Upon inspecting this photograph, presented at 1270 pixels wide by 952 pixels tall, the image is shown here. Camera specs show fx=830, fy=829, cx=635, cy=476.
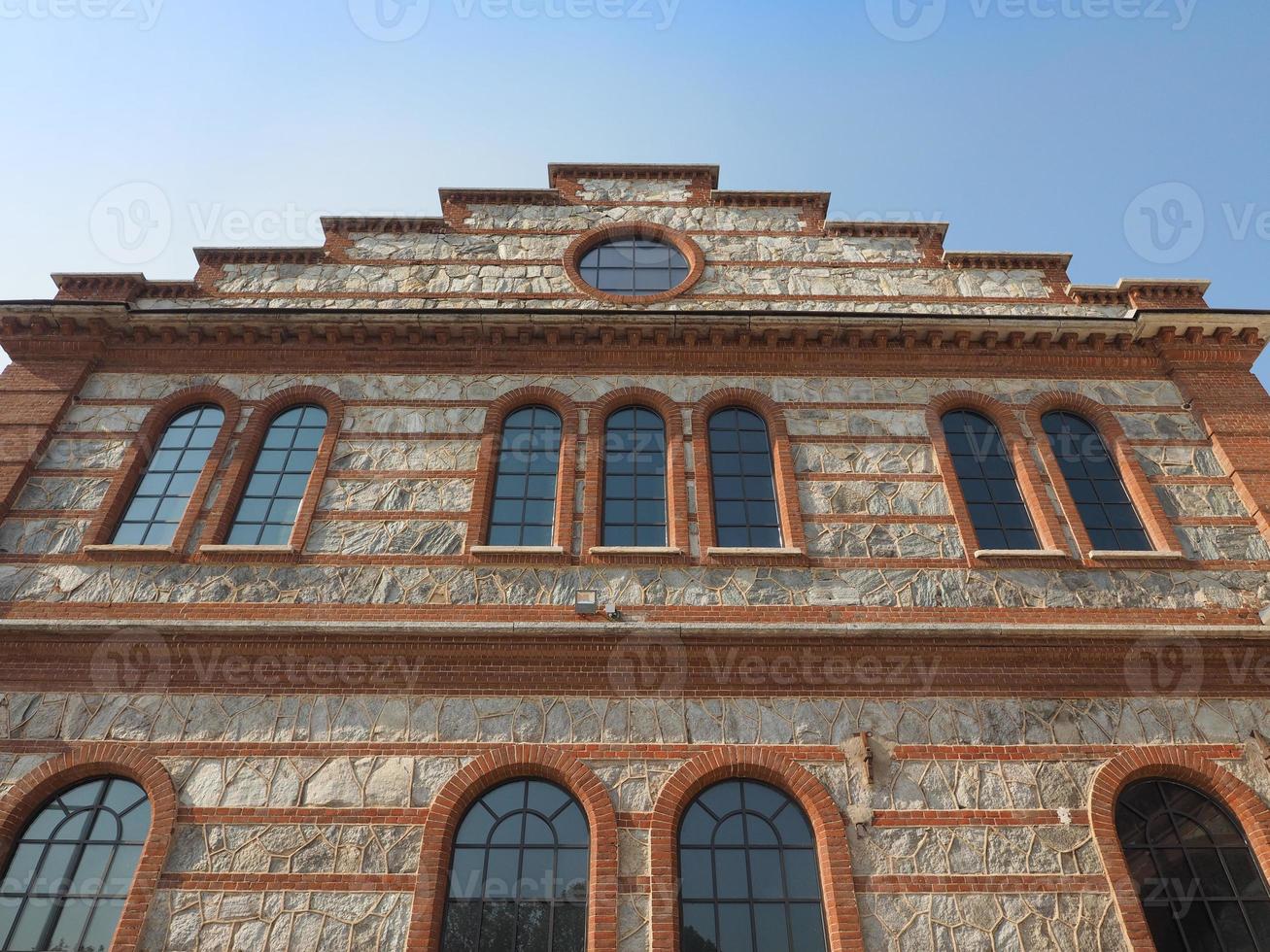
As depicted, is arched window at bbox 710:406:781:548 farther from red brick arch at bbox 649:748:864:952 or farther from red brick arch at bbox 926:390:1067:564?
red brick arch at bbox 649:748:864:952

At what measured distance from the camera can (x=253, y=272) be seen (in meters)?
12.5

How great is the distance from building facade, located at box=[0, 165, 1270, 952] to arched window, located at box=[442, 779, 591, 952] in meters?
0.04

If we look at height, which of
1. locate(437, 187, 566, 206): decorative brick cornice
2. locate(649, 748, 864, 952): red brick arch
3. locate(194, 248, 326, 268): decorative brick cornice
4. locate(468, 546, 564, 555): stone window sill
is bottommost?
locate(649, 748, 864, 952): red brick arch

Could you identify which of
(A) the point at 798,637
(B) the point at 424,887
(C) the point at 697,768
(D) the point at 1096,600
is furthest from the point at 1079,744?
(B) the point at 424,887

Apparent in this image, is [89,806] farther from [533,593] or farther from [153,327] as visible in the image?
[153,327]

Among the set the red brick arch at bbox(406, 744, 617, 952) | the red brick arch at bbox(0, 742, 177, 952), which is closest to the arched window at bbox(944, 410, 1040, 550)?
the red brick arch at bbox(406, 744, 617, 952)

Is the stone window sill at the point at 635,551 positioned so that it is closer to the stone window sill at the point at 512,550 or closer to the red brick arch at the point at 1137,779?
the stone window sill at the point at 512,550

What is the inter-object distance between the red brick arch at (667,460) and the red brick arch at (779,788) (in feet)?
8.26

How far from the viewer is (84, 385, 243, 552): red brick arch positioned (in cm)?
984

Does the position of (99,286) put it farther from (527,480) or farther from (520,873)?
(520,873)

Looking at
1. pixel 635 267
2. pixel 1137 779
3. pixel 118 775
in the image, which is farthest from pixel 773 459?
pixel 118 775

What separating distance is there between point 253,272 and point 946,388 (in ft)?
33.6
